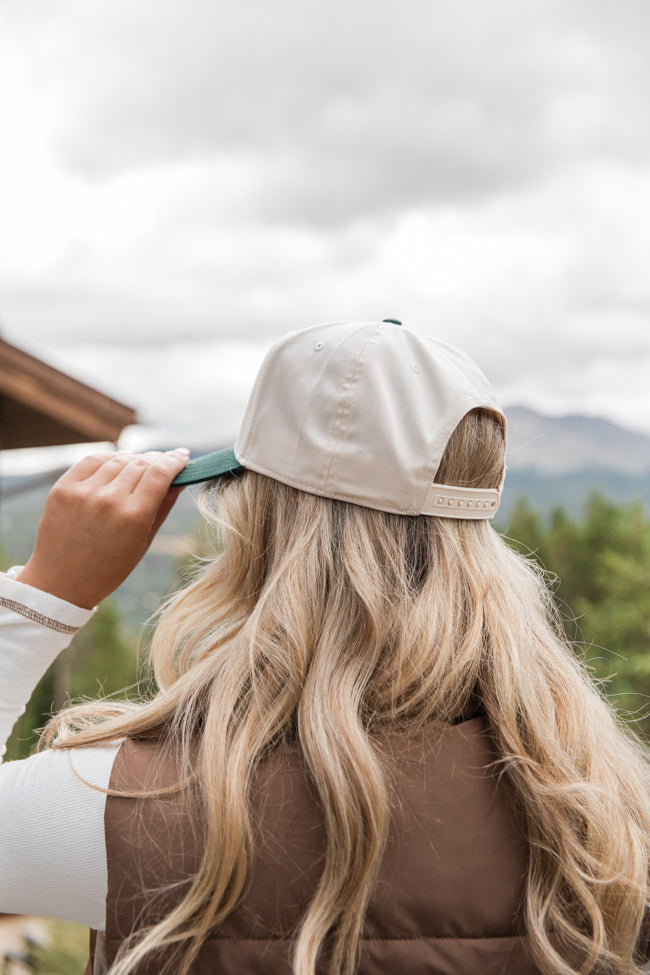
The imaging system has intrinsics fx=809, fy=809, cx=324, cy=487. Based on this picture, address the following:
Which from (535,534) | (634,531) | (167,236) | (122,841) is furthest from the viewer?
(167,236)

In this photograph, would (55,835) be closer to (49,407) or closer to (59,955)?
(49,407)

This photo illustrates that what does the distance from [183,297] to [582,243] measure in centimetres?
4158

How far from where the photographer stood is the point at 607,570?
1468cm

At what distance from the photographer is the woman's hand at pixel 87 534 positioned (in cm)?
91

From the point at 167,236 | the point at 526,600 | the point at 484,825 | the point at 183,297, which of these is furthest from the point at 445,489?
the point at 183,297

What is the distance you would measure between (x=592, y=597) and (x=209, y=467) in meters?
15.2

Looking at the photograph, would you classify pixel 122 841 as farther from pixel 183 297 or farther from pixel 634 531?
pixel 183 297

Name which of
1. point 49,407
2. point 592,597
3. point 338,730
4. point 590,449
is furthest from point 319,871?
point 590,449

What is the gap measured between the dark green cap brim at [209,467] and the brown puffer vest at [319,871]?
1.10 feet

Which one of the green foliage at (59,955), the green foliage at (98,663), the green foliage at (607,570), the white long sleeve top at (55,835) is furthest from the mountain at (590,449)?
the white long sleeve top at (55,835)

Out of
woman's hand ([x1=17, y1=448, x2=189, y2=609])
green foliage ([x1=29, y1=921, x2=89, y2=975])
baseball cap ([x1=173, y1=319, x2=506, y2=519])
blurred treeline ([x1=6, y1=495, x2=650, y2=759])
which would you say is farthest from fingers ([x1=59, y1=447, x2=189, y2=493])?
blurred treeline ([x1=6, y1=495, x2=650, y2=759])

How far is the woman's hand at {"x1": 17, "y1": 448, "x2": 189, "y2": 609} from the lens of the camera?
0.91 m

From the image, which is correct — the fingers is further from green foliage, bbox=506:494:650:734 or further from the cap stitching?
green foliage, bbox=506:494:650:734

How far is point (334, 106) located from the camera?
37.7m
